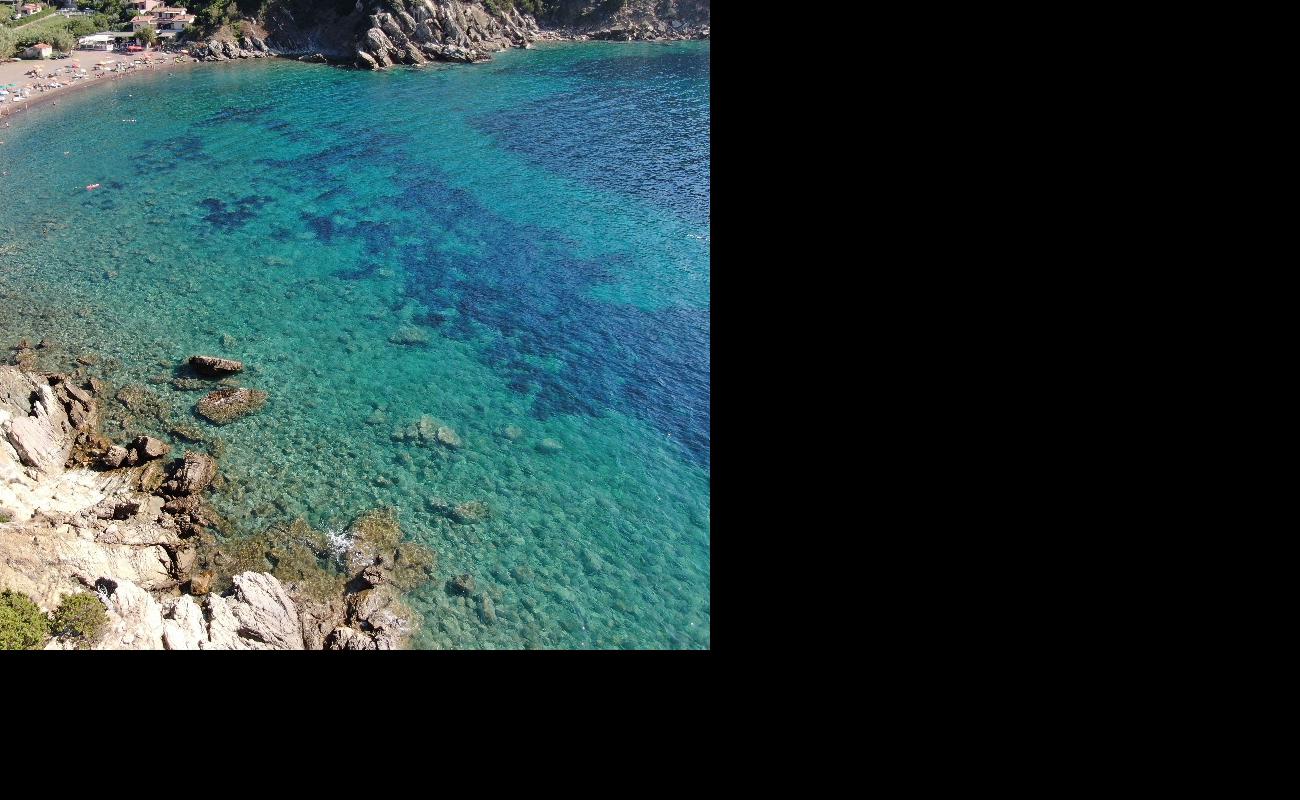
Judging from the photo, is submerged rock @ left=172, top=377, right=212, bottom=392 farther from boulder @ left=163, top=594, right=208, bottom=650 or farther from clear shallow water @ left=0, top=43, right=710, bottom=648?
boulder @ left=163, top=594, right=208, bottom=650

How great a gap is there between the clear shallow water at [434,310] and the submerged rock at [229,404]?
336 millimetres

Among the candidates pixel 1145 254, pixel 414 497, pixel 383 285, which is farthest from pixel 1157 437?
pixel 383 285

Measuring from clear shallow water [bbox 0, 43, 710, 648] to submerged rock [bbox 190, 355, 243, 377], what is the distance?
388 mm

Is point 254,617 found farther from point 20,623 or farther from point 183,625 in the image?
point 20,623

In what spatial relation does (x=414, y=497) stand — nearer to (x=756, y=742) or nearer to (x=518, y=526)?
(x=518, y=526)

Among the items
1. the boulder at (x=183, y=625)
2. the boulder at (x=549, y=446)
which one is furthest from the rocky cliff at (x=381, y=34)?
the boulder at (x=183, y=625)

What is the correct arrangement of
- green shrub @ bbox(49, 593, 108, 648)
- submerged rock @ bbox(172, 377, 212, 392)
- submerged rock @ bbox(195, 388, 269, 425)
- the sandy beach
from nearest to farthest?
green shrub @ bbox(49, 593, 108, 648) → submerged rock @ bbox(195, 388, 269, 425) → submerged rock @ bbox(172, 377, 212, 392) → the sandy beach

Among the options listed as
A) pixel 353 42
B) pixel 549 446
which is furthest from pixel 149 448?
pixel 353 42

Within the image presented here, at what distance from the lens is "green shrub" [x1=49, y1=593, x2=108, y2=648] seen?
10016 mm

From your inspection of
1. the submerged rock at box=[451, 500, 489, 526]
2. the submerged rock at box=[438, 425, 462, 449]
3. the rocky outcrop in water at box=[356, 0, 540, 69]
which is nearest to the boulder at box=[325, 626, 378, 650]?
the submerged rock at box=[451, 500, 489, 526]

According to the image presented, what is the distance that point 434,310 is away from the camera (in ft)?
73.1

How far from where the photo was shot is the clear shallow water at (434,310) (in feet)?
46.4

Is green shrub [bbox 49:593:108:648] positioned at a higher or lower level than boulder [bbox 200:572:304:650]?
higher

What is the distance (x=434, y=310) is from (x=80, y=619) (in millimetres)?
13402
